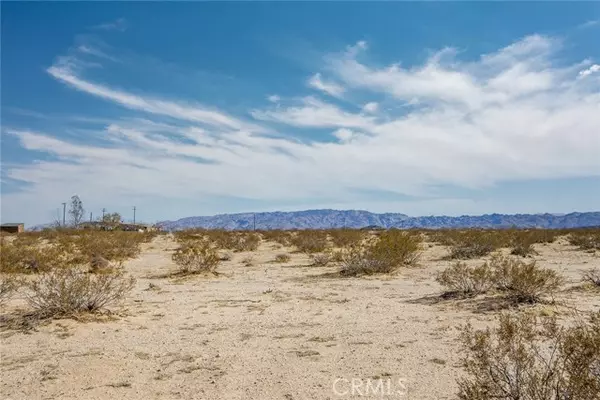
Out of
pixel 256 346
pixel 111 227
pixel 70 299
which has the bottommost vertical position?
pixel 256 346

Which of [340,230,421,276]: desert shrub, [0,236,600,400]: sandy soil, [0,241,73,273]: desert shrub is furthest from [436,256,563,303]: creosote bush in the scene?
[0,241,73,273]: desert shrub

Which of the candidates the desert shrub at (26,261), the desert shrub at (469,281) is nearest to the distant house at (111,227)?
the desert shrub at (26,261)

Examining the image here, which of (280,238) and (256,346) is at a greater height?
(280,238)

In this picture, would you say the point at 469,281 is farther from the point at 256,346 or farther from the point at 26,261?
the point at 26,261

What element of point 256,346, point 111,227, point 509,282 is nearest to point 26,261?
point 256,346

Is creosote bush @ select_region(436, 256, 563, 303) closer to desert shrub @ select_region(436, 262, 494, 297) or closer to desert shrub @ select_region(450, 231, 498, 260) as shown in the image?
desert shrub @ select_region(436, 262, 494, 297)

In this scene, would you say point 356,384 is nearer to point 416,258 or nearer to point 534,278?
point 534,278

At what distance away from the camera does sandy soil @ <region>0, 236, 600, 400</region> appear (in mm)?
5246

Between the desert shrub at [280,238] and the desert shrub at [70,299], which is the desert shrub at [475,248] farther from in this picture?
the desert shrub at [70,299]

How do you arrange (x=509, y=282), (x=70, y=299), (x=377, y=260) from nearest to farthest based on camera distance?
(x=70, y=299)
(x=509, y=282)
(x=377, y=260)

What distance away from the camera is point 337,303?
9734 millimetres

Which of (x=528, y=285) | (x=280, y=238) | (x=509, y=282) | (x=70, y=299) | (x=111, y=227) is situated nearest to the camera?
(x=70, y=299)

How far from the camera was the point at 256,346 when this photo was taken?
6.74m

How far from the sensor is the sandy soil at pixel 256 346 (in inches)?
207
